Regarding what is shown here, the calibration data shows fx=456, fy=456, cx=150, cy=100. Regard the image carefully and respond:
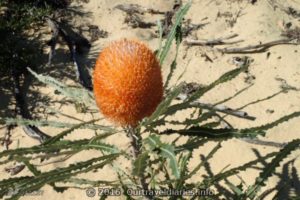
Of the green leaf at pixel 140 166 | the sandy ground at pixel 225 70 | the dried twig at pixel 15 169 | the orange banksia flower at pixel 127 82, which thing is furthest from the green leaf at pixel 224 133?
the dried twig at pixel 15 169

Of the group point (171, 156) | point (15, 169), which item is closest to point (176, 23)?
point (171, 156)

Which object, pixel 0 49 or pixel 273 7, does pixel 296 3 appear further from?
pixel 0 49

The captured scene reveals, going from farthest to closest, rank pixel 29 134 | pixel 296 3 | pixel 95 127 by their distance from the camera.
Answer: pixel 296 3, pixel 29 134, pixel 95 127

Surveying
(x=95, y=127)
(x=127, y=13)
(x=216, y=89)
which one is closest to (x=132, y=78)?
(x=95, y=127)

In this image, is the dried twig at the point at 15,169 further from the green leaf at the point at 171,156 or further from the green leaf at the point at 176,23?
the green leaf at the point at 171,156

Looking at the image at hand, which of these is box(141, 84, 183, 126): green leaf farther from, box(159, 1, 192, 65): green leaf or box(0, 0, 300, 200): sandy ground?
box(0, 0, 300, 200): sandy ground

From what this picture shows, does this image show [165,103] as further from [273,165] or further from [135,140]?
[273,165]
